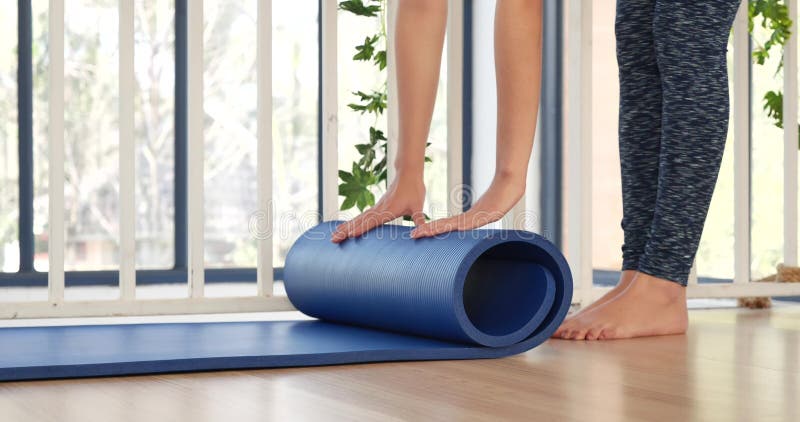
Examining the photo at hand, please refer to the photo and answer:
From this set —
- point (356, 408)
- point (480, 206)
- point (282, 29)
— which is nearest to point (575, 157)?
point (480, 206)

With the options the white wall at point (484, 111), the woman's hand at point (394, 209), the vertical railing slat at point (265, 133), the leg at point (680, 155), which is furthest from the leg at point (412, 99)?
the white wall at point (484, 111)

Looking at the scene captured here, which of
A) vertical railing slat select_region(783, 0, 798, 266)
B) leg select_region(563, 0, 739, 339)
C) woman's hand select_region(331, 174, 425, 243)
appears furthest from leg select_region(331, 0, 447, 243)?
vertical railing slat select_region(783, 0, 798, 266)

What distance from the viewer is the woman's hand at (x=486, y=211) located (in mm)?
1577

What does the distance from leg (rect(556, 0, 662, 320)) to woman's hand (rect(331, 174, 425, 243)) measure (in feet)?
1.27

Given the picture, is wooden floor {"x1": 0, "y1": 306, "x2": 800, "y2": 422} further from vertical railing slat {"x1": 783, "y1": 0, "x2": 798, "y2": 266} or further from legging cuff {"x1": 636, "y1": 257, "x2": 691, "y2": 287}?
vertical railing slat {"x1": 783, "y1": 0, "x2": 798, "y2": 266}

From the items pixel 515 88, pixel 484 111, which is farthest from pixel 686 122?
pixel 484 111

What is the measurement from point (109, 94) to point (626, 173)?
2.49 m

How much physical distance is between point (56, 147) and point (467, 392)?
102cm

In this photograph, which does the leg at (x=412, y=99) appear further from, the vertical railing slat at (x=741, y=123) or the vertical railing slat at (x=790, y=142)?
the vertical railing slat at (x=790, y=142)

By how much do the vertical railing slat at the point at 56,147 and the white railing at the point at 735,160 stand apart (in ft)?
3.30

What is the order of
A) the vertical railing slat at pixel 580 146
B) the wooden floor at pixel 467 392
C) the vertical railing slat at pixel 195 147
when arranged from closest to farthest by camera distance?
the wooden floor at pixel 467 392
the vertical railing slat at pixel 195 147
the vertical railing slat at pixel 580 146

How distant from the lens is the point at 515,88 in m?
1.71

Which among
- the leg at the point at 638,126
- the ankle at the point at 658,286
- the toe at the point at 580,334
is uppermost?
the leg at the point at 638,126

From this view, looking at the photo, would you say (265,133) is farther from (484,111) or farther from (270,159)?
(484,111)
